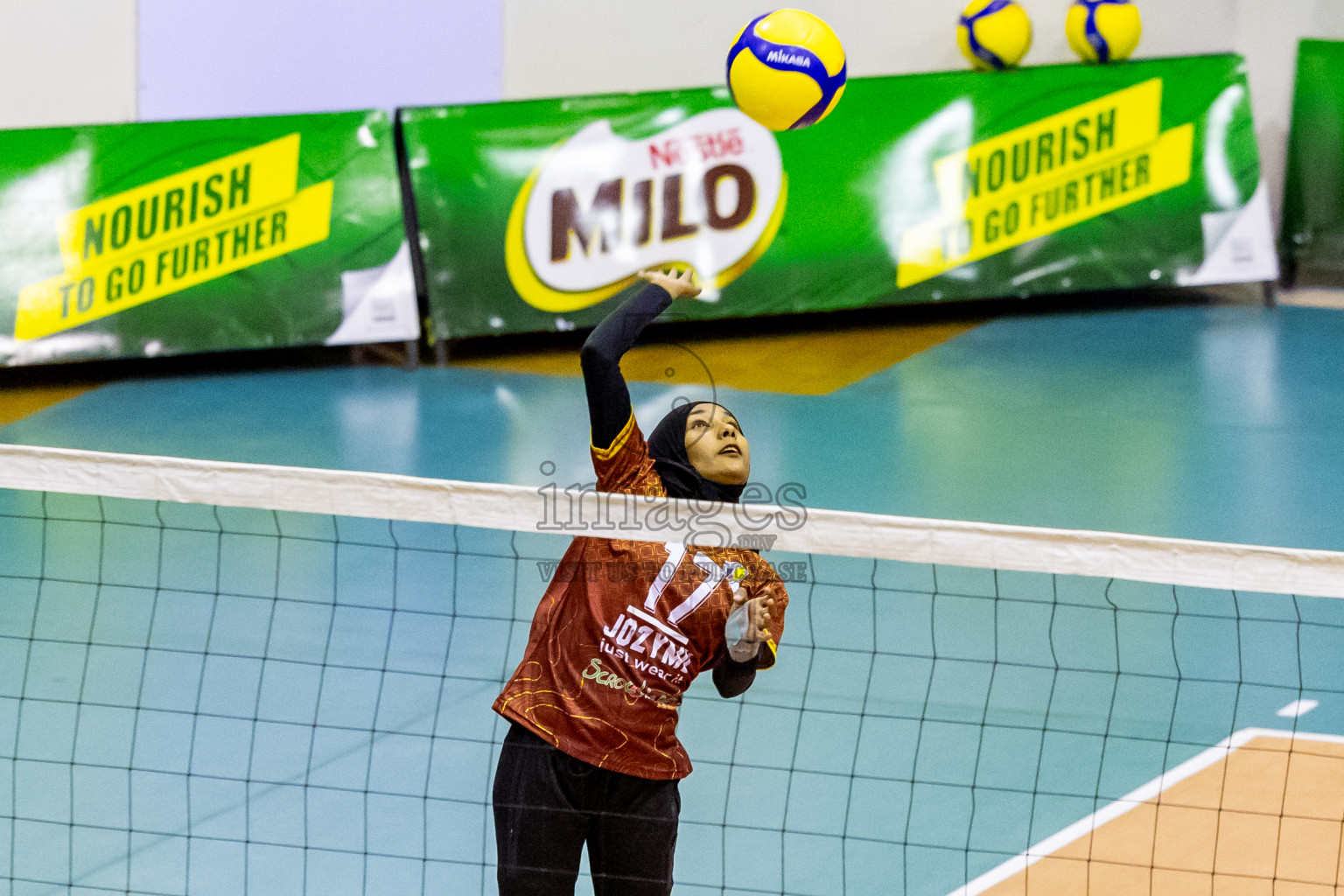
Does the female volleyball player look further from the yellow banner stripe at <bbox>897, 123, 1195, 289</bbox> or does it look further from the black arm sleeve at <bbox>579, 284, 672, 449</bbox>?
the yellow banner stripe at <bbox>897, 123, 1195, 289</bbox>

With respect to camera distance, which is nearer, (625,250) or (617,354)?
(617,354)

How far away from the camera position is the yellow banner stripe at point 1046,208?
1370cm

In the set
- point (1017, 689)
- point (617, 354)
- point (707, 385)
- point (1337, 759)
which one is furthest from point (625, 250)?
point (617, 354)

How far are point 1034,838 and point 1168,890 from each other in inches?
21.6

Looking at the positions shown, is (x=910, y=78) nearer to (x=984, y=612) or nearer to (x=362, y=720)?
(x=984, y=612)

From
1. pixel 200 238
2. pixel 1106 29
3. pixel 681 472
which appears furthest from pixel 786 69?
pixel 1106 29

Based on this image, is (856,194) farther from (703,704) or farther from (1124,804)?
(1124,804)

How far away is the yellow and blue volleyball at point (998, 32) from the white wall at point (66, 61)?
24.3 feet

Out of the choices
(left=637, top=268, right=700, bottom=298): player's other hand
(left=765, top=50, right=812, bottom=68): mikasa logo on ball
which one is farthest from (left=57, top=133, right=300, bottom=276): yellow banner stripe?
(left=637, top=268, right=700, bottom=298): player's other hand

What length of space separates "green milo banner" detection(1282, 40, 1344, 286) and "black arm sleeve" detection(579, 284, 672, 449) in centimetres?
1350

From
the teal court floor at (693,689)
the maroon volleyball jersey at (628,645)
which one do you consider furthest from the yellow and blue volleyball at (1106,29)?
the maroon volleyball jersey at (628,645)

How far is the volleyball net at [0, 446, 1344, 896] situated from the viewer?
425 centimetres

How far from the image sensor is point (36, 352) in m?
11.7

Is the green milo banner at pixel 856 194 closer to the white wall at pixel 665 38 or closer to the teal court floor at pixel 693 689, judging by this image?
the white wall at pixel 665 38
